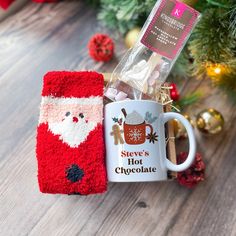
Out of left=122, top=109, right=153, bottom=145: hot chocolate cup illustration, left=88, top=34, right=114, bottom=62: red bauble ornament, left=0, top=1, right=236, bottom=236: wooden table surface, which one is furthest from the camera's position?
left=88, top=34, right=114, bottom=62: red bauble ornament

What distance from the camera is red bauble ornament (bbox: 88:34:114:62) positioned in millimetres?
842

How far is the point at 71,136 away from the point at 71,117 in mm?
35

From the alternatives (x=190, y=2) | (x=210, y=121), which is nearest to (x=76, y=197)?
(x=210, y=121)

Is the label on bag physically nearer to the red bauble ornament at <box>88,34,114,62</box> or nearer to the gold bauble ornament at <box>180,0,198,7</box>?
the gold bauble ornament at <box>180,0,198,7</box>

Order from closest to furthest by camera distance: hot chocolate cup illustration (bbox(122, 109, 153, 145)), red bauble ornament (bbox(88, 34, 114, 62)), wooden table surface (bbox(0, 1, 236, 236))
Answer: hot chocolate cup illustration (bbox(122, 109, 153, 145)) < wooden table surface (bbox(0, 1, 236, 236)) < red bauble ornament (bbox(88, 34, 114, 62))

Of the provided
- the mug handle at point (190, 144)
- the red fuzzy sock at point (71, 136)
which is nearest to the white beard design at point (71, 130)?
the red fuzzy sock at point (71, 136)

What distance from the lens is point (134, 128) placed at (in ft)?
2.07

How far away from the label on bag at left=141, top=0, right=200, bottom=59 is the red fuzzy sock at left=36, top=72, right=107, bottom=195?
0.13 meters

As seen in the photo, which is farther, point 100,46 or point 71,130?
point 100,46

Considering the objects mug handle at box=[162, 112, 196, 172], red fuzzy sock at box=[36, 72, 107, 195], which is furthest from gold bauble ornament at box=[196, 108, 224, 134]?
red fuzzy sock at box=[36, 72, 107, 195]

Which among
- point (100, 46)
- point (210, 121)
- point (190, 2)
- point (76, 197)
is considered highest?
point (190, 2)

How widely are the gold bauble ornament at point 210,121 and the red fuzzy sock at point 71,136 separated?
25 cm

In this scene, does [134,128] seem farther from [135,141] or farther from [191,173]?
[191,173]

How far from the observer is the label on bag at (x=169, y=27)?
0.69m
